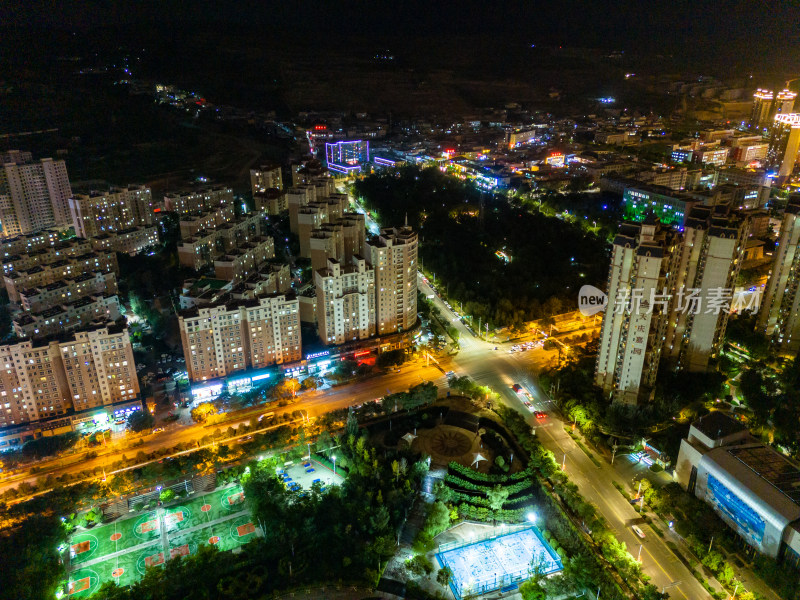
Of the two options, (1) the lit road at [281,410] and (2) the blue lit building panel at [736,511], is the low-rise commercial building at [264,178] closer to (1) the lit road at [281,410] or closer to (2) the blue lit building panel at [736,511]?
(1) the lit road at [281,410]

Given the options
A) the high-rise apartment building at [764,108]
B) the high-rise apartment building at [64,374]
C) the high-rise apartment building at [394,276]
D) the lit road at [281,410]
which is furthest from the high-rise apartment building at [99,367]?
the high-rise apartment building at [764,108]

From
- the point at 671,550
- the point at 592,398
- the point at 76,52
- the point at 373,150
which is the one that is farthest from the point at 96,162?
the point at 671,550

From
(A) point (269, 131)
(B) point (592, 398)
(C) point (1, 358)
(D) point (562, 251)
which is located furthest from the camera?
(A) point (269, 131)

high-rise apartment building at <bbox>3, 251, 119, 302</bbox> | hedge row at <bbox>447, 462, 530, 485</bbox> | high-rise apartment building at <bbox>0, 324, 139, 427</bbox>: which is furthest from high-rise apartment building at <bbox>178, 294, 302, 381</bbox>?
high-rise apartment building at <bbox>3, 251, 119, 302</bbox>

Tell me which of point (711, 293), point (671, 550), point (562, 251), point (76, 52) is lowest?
point (671, 550)

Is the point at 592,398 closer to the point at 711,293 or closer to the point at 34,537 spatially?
the point at 711,293

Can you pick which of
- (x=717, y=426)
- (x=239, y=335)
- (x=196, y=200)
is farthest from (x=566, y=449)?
(x=196, y=200)

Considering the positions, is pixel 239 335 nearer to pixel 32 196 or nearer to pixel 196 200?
pixel 196 200
